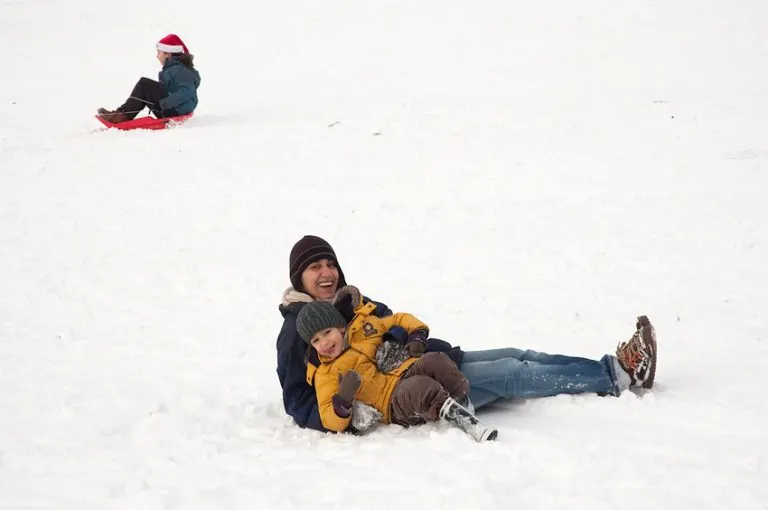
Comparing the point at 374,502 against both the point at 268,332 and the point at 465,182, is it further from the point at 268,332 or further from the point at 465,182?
the point at 465,182

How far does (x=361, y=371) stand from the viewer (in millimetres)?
4168

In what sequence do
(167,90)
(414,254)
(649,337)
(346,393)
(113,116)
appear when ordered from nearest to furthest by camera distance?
(346,393), (649,337), (414,254), (113,116), (167,90)

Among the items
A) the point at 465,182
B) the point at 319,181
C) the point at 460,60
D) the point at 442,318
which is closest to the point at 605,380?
the point at 442,318

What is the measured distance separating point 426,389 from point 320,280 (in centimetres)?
92

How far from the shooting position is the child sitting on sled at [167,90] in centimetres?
1149

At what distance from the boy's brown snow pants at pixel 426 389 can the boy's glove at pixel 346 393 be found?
0.76 ft

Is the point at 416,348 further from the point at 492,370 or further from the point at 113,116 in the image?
the point at 113,116

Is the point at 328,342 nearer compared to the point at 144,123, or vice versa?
the point at 328,342

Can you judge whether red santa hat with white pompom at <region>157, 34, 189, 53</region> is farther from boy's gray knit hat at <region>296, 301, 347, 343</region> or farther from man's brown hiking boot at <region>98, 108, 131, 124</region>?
boy's gray knit hat at <region>296, 301, 347, 343</region>

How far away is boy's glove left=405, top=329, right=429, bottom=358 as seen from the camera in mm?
4289

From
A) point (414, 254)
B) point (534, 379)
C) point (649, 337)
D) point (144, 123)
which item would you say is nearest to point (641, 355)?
point (649, 337)

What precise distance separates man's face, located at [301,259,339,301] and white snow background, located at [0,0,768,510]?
2.31 feet

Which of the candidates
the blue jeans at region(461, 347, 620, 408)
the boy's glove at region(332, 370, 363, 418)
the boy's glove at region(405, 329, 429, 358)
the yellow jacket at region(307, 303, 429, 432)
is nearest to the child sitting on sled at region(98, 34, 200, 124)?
the yellow jacket at region(307, 303, 429, 432)

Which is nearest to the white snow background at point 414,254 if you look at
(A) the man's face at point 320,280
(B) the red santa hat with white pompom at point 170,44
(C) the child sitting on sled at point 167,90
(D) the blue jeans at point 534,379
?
(D) the blue jeans at point 534,379
